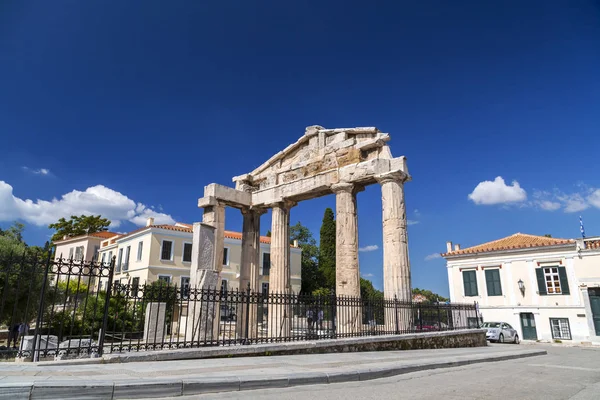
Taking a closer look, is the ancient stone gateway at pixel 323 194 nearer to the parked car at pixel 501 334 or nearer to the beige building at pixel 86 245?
the parked car at pixel 501 334

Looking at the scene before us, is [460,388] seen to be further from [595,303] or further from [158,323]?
[595,303]

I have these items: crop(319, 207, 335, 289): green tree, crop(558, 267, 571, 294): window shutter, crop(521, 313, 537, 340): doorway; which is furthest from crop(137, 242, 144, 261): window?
crop(558, 267, 571, 294): window shutter

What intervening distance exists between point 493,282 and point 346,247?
17.9 meters

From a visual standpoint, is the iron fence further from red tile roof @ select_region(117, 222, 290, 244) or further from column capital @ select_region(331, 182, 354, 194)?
red tile roof @ select_region(117, 222, 290, 244)

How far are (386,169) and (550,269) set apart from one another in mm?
17905

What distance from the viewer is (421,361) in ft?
28.5

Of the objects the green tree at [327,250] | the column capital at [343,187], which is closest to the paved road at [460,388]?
the column capital at [343,187]

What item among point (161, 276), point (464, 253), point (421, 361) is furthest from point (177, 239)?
point (421, 361)

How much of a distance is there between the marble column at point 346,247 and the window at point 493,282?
17297 mm

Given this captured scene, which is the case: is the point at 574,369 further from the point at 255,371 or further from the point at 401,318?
the point at 255,371

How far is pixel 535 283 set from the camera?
82.8ft

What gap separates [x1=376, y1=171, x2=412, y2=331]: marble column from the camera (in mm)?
12516

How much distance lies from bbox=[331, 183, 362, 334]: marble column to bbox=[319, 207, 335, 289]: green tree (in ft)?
85.3

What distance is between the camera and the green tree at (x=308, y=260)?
39.5 metres
